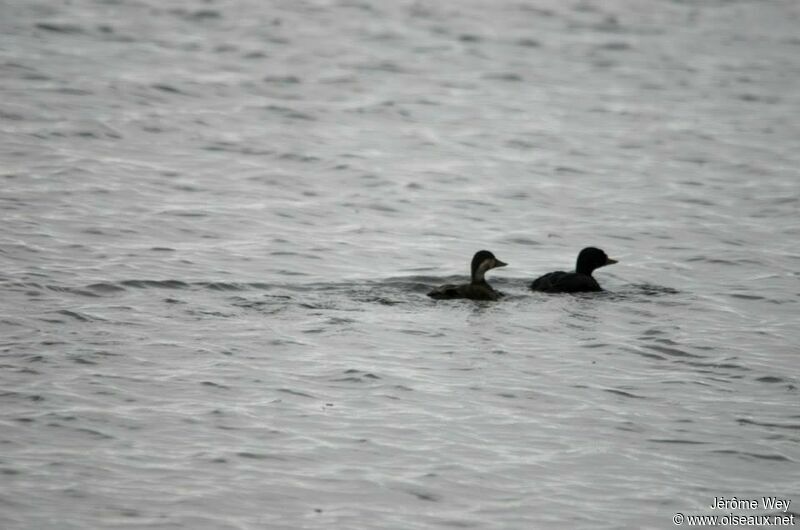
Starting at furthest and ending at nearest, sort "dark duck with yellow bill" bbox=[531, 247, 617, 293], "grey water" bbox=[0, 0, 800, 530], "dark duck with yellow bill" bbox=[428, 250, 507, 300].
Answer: "dark duck with yellow bill" bbox=[531, 247, 617, 293] < "dark duck with yellow bill" bbox=[428, 250, 507, 300] < "grey water" bbox=[0, 0, 800, 530]

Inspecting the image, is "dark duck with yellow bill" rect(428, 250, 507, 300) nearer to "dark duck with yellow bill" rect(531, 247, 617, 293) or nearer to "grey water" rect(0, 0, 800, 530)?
"grey water" rect(0, 0, 800, 530)

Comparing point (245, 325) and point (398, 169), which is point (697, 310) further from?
point (398, 169)

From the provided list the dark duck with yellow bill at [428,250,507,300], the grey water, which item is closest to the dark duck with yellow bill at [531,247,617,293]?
the grey water

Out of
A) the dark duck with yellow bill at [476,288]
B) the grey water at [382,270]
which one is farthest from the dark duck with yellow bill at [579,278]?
the dark duck with yellow bill at [476,288]

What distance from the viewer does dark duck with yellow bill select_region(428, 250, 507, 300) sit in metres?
13.8

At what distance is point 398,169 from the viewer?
68.5ft

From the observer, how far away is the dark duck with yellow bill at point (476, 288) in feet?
45.1

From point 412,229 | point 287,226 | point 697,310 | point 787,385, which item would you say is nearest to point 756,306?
point 697,310

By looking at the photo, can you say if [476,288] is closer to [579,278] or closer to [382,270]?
[579,278]

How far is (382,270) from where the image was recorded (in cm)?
1520

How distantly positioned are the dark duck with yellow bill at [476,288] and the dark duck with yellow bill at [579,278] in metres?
0.52

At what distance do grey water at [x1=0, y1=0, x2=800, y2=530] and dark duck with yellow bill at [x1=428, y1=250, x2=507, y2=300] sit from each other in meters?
0.17

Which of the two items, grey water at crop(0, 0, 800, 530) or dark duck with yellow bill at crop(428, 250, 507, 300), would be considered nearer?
grey water at crop(0, 0, 800, 530)

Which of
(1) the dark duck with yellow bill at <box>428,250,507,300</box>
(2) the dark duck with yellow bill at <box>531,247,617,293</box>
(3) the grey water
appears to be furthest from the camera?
(2) the dark duck with yellow bill at <box>531,247,617,293</box>
